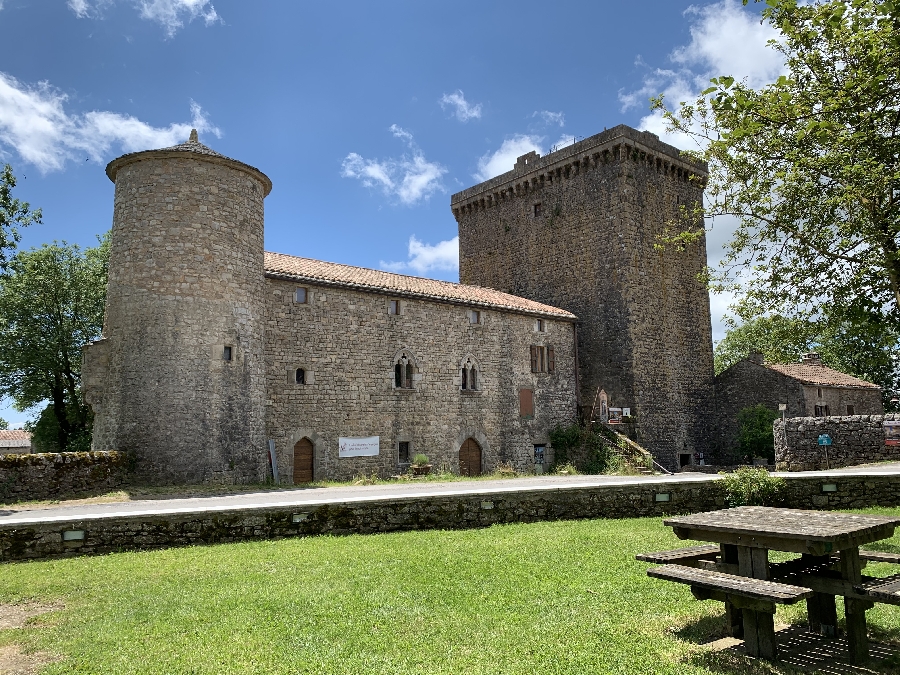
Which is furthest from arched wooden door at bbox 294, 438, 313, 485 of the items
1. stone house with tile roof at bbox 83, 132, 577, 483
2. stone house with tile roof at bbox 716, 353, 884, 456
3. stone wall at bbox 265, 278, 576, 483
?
stone house with tile roof at bbox 716, 353, 884, 456

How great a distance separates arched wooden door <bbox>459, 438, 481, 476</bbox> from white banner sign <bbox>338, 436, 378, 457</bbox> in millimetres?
4045

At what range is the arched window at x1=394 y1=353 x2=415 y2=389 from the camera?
2336 centimetres

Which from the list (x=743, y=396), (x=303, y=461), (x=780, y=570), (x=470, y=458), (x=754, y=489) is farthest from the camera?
(x=743, y=396)

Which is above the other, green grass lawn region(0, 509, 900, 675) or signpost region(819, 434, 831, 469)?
signpost region(819, 434, 831, 469)

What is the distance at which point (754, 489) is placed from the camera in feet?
40.0

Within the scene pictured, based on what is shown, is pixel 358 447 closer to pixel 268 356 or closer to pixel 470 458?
pixel 268 356

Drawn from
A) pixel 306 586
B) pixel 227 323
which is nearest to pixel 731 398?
pixel 227 323

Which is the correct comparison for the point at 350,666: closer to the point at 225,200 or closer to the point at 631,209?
the point at 225,200

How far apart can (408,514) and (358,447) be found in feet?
37.2

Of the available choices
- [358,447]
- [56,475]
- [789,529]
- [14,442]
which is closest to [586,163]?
[358,447]

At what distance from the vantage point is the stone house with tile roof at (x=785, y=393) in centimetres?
2848

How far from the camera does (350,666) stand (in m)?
4.93

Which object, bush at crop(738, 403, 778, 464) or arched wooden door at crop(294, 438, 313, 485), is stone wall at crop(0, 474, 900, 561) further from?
bush at crop(738, 403, 778, 464)

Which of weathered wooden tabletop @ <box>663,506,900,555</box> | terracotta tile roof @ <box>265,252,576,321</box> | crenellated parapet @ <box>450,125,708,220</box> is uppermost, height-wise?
crenellated parapet @ <box>450,125,708,220</box>
